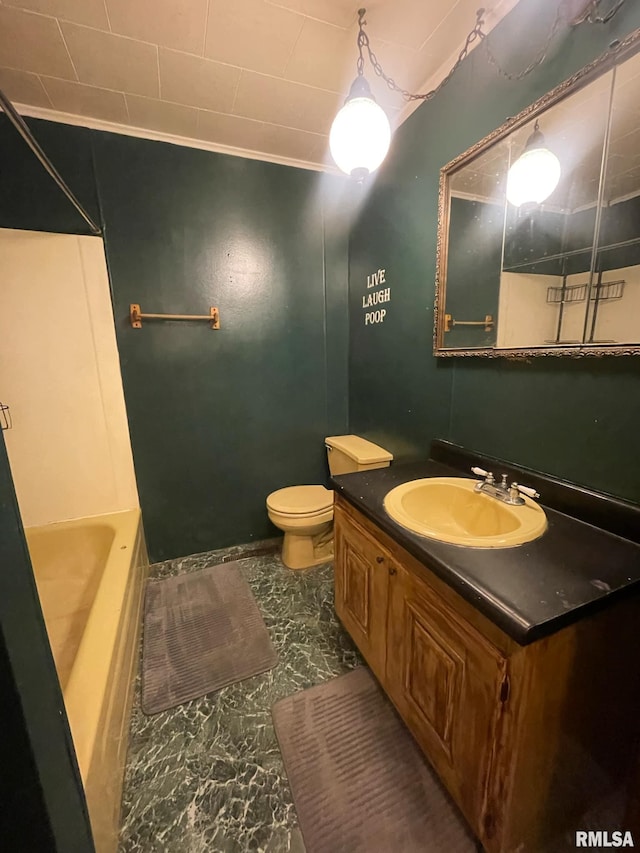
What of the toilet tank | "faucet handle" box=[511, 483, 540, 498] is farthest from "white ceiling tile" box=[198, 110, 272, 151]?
"faucet handle" box=[511, 483, 540, 498]

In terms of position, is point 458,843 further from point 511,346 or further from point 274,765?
point 511,346

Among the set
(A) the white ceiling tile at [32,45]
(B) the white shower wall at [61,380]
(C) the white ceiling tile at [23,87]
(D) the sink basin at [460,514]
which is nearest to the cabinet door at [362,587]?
(D) the sink basin at [460,514]

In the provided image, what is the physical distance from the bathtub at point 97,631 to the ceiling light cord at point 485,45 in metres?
2.13

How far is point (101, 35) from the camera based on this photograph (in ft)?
4.19

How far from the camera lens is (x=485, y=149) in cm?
125

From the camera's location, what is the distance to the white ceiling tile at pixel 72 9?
115cm

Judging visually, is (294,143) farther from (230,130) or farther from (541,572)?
(541,572)

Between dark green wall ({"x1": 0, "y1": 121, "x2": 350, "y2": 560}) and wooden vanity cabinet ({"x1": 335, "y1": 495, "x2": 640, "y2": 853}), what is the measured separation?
1451mm

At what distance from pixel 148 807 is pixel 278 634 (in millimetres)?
709

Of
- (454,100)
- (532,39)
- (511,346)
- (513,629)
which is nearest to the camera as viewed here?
(513,629)

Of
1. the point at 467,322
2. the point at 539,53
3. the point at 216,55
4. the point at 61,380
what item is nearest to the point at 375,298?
the point at 467,322

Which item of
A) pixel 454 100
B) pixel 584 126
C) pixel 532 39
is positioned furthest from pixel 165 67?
pixel 584 126

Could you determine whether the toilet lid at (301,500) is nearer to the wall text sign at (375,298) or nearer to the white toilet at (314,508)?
the white toilet at (314,508)

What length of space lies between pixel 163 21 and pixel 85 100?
622mm
